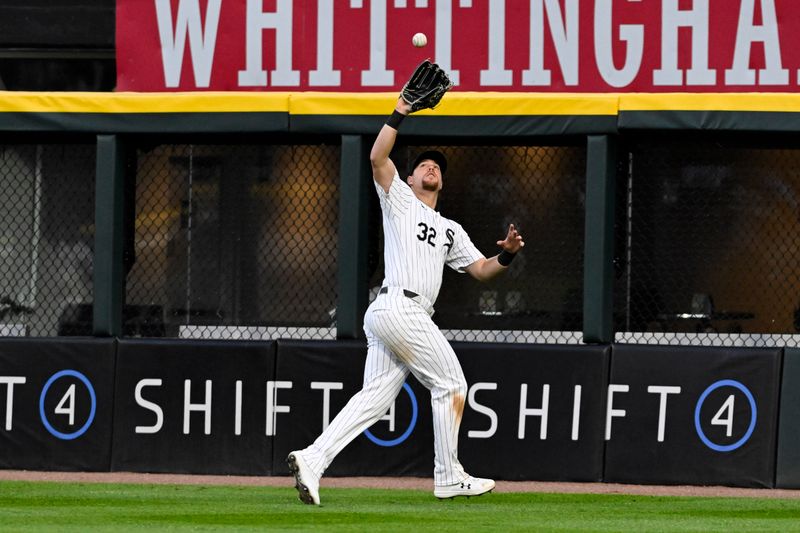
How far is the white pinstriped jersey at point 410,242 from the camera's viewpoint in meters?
7.82

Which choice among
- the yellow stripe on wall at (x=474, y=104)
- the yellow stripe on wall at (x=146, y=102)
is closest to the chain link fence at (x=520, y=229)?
the yellow stripe on wall at (x=474, y=104)

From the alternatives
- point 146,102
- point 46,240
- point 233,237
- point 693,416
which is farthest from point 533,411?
point 46,240

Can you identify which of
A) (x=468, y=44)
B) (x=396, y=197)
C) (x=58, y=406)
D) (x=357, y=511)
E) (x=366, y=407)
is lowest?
(x=357, y=511)

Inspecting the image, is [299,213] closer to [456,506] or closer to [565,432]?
[565,432]

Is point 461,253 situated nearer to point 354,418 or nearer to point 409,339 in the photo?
point 409,339

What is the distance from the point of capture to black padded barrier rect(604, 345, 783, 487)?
8.81m

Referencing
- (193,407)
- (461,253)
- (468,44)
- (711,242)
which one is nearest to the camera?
(461,253)

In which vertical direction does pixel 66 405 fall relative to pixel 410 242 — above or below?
below

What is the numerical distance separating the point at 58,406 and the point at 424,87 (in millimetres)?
3399

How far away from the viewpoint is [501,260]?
802cm

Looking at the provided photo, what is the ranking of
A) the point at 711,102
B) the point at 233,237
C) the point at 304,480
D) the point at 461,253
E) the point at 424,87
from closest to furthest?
1. the point at 304,480
2. the point at 424,87
3. the point at 461,253
4. the point at 711,102
5. the point at 233,237

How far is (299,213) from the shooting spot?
10.5 metres

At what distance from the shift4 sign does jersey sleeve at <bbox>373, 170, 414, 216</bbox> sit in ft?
8.59

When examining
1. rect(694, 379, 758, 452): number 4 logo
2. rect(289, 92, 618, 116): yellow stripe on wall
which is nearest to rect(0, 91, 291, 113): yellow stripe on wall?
rect(289, 92, 618, 116): yellow stripe on wall
